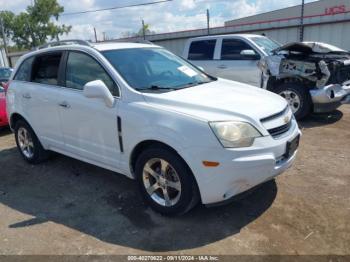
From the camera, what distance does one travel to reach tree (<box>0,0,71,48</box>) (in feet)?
130

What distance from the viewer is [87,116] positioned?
13.5 ft

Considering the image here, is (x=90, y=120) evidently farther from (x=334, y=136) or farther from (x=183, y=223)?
(x=334, y=136)

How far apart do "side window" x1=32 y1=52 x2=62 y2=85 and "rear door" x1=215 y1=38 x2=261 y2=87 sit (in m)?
4.66

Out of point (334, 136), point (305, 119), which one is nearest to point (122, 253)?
point (334, 136)

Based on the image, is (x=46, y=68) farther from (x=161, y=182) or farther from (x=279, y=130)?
(x=279, y=130)

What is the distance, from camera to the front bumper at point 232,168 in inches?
123

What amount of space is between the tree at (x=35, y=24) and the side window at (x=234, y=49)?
117 ft

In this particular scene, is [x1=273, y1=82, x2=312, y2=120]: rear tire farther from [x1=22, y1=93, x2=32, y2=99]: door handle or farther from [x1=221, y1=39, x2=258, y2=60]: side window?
[x1=22, y1=93, x2=32, y2=99]: door handle

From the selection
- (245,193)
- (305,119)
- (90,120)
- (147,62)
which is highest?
(147,62)

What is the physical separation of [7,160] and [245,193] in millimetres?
4280

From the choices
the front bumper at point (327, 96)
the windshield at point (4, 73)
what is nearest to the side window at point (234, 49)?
the front bumper at point (327, 96)

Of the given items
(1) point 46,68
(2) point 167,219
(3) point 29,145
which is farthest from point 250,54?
(2) point 167,219

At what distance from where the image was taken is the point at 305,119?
7.51 meters

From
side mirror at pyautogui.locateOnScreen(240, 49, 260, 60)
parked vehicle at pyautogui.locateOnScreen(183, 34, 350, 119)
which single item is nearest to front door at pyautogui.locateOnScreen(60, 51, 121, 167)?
parked vehicle at pyautogui.locateOnScreen(183, 34, 350, 119)
